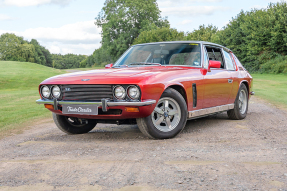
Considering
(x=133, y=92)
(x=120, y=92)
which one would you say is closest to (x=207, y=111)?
(x=133, y=92)

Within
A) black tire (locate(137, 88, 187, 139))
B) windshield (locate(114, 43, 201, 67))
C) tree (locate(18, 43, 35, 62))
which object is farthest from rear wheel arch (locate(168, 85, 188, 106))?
tree (locate(18, 43, 35, 62))

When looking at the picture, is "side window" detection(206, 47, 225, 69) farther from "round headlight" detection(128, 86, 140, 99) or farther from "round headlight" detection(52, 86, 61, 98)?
"round headlight" detection(52, 86, 61, 98)

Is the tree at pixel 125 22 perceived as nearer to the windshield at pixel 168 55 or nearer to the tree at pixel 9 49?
the tree at pixel 9 49

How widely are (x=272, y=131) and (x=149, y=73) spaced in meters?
2.57

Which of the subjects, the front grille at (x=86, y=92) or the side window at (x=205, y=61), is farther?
the side window at (x=205, y=61)

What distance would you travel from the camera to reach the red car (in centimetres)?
489

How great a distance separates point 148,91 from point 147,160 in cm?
118

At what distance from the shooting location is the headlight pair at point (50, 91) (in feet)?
17.8

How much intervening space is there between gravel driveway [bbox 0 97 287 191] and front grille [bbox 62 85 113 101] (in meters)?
0.70

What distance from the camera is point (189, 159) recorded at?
402 cm

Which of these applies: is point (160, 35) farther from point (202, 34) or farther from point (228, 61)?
point (228, 61)

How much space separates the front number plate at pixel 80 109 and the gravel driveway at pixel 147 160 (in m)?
0.48

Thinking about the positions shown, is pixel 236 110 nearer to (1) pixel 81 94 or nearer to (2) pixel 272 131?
(2) pixel 272 131

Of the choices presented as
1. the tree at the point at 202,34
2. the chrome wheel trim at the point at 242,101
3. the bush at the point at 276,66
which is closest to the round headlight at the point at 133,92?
the chrome wheel trim at the point at 242,101
